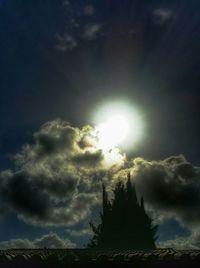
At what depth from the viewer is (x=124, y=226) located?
63.5 metres

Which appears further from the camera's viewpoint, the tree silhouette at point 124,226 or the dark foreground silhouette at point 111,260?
the tree silhouette at point 124,226

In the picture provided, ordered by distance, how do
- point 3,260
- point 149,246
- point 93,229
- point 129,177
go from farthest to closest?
1. point 129,177
2. point 93,229
3. point 149,246
4. point 3,260

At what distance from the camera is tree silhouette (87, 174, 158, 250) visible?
60.7 meters

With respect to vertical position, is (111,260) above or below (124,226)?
below

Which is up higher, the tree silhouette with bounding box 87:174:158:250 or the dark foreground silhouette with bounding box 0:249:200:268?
the tree silhouette with bounding box 87:174:158:250

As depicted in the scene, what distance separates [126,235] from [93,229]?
531 cm

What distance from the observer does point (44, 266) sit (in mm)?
16016

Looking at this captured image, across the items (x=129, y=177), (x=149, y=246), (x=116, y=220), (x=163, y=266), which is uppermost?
(x=129, y=177)

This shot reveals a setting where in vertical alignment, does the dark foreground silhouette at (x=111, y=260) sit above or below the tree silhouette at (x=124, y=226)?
below

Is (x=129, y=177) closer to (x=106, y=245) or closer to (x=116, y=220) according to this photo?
(x=116, y=220)

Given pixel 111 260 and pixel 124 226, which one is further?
pixel 124 226

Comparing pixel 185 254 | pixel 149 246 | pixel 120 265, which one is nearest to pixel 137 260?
pixel 120 265

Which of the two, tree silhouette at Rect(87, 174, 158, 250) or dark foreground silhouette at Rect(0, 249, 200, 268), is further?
tree silhouette at Rect(87, 174, 158, 250)

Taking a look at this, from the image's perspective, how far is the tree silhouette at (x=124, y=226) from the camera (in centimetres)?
6066
